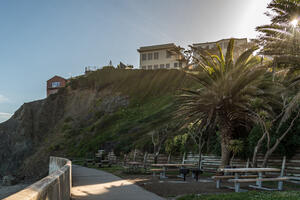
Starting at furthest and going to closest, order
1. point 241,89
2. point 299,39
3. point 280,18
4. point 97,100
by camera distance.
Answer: point 97,100 → point 241,89 → point 280,18 → point 299,39

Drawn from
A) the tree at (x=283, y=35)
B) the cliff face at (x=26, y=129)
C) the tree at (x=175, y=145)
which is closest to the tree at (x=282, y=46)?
the tree at (x=283, y=35)

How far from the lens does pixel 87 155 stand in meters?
36.2

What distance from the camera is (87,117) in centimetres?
5334

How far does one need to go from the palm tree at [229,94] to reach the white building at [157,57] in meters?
46.3

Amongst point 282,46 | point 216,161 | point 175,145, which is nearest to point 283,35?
point 282,46

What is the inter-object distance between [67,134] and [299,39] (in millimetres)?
43041

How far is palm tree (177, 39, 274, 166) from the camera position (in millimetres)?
15141

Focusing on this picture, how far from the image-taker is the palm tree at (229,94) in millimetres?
15141

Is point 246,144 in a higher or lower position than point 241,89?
lower

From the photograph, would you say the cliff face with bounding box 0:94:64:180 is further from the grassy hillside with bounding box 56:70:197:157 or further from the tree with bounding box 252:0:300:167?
the tree with bounding box 252:0:300:167

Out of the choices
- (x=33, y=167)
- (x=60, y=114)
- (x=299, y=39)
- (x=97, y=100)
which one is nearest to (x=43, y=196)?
(x=299, y=39)

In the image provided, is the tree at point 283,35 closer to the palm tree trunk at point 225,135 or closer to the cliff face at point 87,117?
the palm tree trunk at point 225,135

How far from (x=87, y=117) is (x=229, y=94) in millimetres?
41032

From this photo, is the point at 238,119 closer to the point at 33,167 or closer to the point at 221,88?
the point at 221,88
